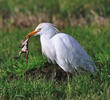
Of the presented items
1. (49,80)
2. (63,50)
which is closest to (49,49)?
(63,50)

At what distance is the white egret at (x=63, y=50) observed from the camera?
4366mm

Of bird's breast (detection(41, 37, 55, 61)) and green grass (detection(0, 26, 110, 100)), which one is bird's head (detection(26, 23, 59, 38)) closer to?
bird's breast (detection(41, 37, 55, 61))

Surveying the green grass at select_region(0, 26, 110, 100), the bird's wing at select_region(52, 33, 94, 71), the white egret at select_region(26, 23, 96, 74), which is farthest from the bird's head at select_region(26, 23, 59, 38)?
the green grass at select_region(0, 26, 110, 100)

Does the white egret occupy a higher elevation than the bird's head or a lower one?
lower

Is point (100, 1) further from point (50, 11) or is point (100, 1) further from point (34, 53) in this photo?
point (34, 53)

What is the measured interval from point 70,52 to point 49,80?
1.82ft

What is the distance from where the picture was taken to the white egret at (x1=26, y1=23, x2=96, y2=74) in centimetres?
437

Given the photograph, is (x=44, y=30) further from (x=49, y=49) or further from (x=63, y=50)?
(x=63, y=50)

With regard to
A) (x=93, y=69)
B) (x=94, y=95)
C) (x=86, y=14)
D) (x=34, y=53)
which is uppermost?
(x=86, y=14)

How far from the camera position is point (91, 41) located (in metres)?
6.19

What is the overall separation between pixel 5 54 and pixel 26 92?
214cm

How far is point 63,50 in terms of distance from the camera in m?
4.35

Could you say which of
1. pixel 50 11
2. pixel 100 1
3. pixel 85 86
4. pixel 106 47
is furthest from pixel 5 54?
pixel 100 1

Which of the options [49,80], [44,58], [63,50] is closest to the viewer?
[49,80]
